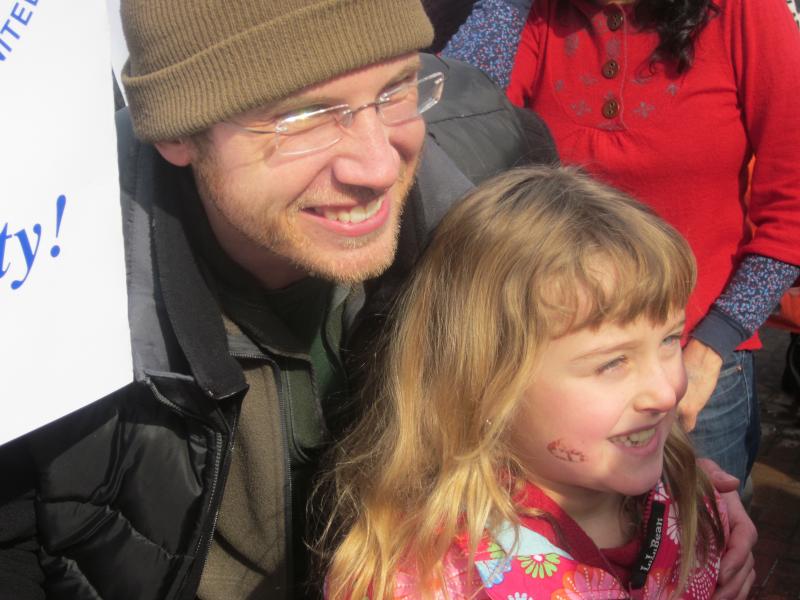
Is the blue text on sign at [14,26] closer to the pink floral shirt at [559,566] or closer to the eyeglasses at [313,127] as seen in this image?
the eyeglasses at [313,127]

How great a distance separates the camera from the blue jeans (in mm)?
2320

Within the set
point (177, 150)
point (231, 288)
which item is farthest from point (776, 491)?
point (177, 150)

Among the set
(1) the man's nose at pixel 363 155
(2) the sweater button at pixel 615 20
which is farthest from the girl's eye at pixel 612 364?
(2) the sweater button at pixel 615 20

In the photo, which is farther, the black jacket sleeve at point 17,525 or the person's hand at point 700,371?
the person's hand at point 700,371

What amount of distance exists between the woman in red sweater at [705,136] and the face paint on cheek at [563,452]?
1.65 feet

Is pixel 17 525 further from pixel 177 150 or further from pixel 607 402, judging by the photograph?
pixel 607 402

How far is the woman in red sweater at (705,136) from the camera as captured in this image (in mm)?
2133

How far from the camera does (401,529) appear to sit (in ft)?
5.89

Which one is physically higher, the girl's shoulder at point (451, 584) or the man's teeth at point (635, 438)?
the man's teeth at point (635, 438)

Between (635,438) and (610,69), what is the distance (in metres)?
0.98

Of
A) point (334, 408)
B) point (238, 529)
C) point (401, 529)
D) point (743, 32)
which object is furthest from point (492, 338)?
point (743, 32)

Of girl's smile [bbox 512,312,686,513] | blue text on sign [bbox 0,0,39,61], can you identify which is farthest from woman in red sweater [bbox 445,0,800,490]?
blue text on sign [bbox 0,0,39,61]

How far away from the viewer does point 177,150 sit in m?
1.93

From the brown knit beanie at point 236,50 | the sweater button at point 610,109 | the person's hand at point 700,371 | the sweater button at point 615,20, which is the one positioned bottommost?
the person's hand at point 700,371
